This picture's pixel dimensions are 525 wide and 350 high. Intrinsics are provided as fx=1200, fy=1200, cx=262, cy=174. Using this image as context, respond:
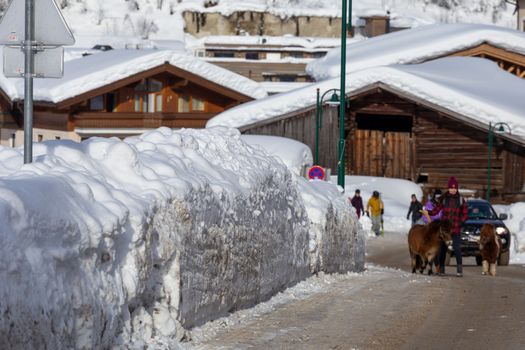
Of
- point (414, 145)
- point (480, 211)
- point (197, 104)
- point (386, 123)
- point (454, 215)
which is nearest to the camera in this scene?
point (454, 215)

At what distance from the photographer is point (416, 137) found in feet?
153

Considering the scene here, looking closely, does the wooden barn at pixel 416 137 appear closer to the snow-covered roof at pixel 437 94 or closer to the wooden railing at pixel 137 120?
the snow-covered roof at pixel 437 94

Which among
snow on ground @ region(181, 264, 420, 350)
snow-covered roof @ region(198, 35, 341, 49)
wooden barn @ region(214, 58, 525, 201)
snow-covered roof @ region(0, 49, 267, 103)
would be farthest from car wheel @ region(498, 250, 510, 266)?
snow-covered roof @ region(198, 35, 341, 49)

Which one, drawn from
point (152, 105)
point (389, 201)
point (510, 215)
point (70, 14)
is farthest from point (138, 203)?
point (70, 14)

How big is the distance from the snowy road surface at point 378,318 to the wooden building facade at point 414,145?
28342 mm

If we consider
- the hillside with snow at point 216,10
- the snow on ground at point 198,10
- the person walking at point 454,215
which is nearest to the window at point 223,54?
the hillside with snow at point 216,10

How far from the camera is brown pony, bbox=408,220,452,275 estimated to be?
771 inches

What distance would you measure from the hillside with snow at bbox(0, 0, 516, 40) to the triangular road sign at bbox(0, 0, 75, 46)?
94.1 meters

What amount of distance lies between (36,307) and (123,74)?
136 ft

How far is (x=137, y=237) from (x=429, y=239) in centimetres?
1135

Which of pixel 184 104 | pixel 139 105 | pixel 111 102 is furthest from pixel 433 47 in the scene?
pixel 111 102

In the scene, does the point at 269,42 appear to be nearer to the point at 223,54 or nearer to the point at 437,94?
the point at 223,54

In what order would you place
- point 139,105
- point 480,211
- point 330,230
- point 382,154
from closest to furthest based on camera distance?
point 330,230, point 480,211, point 382,154, point 139,105

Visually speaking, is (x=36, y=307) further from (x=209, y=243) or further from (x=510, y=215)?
(x=510, y=215)
